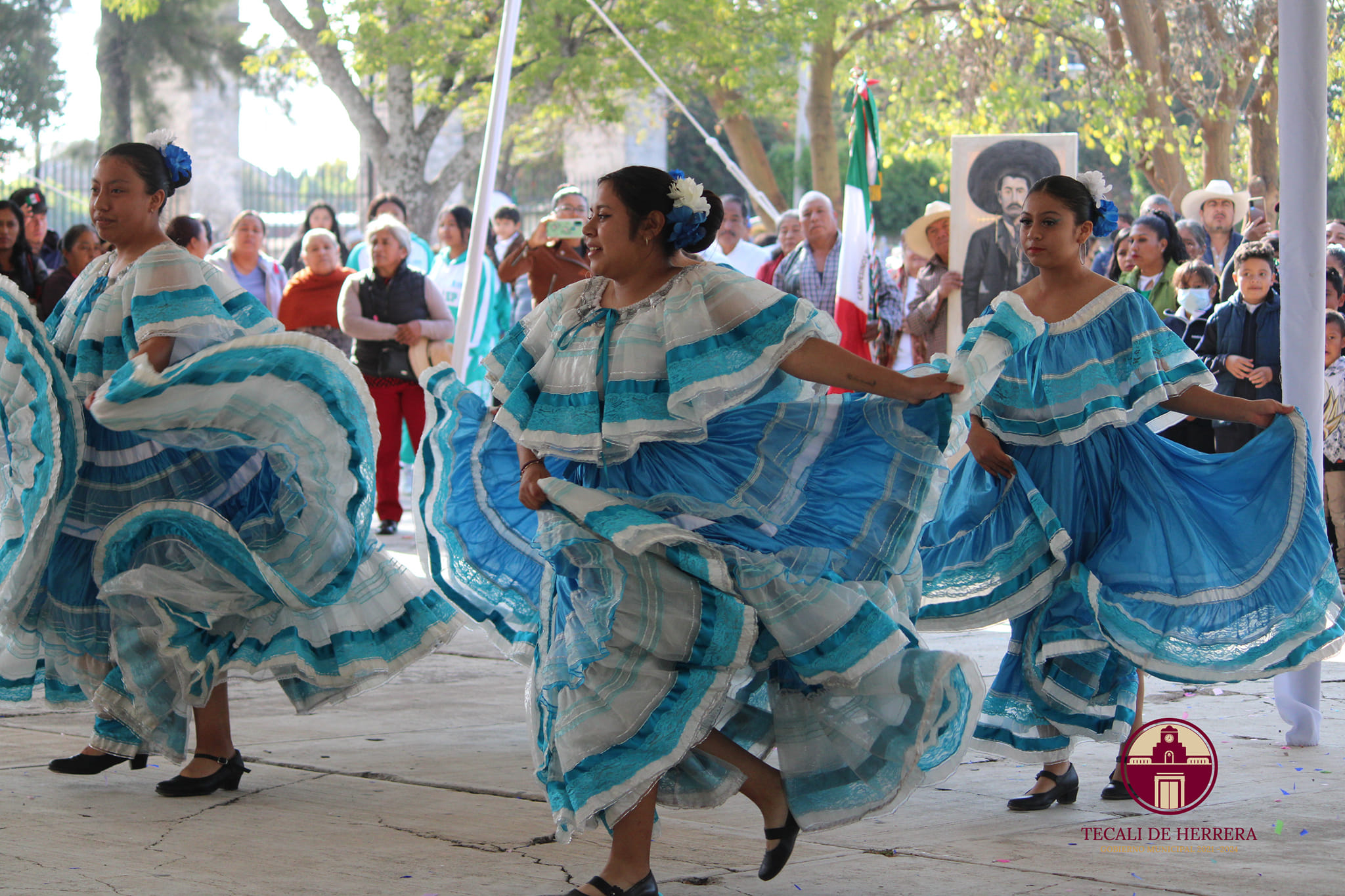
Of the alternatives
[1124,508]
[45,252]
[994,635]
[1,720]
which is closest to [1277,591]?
[1124,508]

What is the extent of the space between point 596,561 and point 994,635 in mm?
4031

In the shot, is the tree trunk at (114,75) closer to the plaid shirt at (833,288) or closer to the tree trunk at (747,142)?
the tree trunk at (747,142)

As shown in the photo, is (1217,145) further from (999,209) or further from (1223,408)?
(1223,408)

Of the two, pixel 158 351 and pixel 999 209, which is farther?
pixel 999 209

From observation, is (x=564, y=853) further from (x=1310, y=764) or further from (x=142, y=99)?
(x=142, y=99)

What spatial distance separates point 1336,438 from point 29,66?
95.0ft

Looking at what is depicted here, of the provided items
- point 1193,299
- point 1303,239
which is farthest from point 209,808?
point 1193,299

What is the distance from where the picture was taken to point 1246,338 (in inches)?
315

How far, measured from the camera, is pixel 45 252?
1029 cm

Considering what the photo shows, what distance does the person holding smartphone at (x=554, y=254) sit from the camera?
8773 millimetres

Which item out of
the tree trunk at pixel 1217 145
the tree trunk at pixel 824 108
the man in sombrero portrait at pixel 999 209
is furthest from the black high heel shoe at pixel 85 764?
the tree trunk at pixel 824 108

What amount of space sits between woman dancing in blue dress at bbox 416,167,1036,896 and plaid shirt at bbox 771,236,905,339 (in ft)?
20.2

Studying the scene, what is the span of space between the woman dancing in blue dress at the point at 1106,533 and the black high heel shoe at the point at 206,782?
2014 millimetres

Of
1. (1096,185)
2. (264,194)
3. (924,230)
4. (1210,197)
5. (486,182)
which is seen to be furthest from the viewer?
(264,194)
